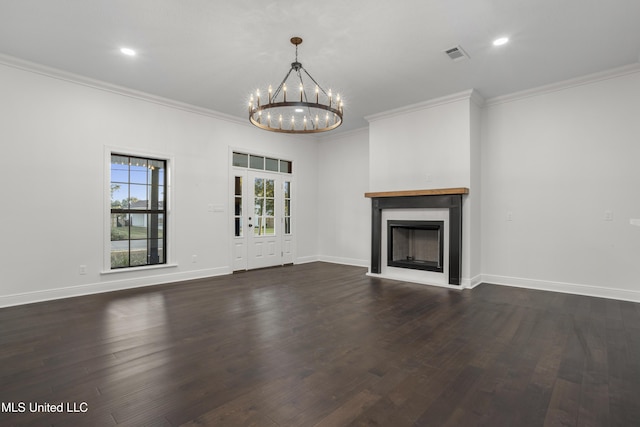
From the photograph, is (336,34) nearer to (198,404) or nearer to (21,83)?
(198,404)

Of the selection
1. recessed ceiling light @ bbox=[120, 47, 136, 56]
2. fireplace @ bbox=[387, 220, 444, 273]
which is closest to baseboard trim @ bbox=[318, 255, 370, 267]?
fireplace @ bbox=[387, 220, 444, 273]

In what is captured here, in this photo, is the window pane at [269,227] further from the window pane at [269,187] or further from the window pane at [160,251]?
the window pane at [160,251]

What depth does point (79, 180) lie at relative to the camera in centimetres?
464

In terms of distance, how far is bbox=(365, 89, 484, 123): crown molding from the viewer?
512cm

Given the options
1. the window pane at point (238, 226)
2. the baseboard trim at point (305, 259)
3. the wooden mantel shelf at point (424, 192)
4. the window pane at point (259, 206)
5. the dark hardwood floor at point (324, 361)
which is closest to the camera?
the dark hardwood floor at point (324, 361)

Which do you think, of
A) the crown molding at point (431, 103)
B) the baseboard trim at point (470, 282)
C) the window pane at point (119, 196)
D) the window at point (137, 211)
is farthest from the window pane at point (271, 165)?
the baseboard trim at point (470, 282)

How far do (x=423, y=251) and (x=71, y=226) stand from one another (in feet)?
18.5

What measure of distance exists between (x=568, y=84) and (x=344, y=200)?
455 cm

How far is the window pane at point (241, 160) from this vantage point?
6577mm

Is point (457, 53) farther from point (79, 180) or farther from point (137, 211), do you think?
point (79, 180)

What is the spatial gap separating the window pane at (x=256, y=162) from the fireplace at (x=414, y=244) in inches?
119

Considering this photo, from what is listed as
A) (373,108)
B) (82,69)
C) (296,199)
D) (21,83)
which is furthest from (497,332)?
(21,83)

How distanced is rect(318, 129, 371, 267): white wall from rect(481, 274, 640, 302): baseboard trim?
2648mm

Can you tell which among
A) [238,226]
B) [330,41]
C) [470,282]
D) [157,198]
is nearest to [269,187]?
[238,226]
